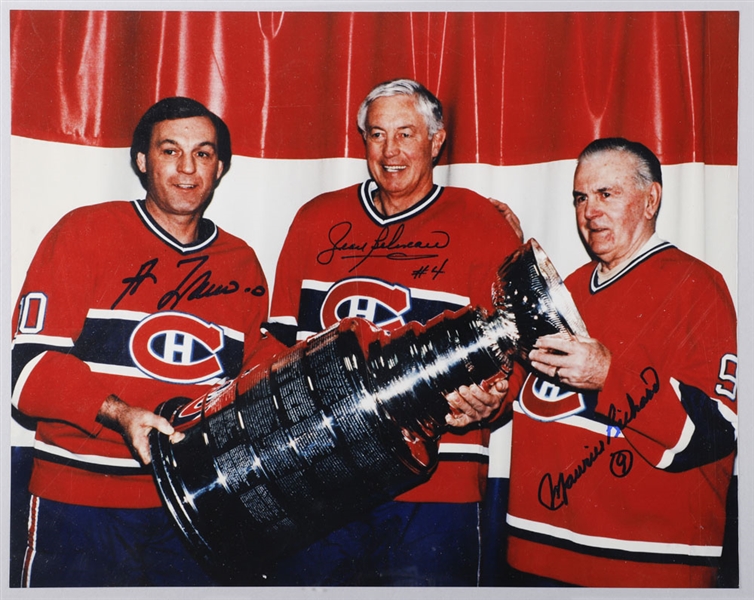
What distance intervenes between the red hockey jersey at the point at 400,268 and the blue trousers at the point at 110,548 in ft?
1.52

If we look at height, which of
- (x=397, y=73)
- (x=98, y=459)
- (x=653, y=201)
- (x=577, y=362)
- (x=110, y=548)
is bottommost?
(x=110, y=548)

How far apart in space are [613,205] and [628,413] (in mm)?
424

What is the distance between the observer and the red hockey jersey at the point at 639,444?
1.35 meters

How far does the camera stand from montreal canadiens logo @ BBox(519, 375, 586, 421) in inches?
54.0

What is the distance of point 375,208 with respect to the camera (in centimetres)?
141

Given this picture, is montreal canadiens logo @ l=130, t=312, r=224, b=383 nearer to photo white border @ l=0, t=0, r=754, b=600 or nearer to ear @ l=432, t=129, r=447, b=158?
photo white border @ l=0, t=0, r=754, b=600

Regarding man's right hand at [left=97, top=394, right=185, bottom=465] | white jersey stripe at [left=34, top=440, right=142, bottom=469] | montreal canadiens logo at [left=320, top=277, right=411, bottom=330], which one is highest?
montreal canadiens logo at [left=320, top=277, right=411, bottom=330]

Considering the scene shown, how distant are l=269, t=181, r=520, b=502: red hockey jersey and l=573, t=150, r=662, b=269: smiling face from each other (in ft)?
0.54

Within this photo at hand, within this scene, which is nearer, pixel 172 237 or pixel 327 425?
pixel 327 425

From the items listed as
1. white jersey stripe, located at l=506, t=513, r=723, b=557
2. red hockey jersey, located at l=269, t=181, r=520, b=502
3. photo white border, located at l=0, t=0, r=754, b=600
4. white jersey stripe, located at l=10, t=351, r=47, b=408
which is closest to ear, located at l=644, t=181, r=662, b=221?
photo white border, located at l=0, t=0, r=754, b=600

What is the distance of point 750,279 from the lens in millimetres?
1404
